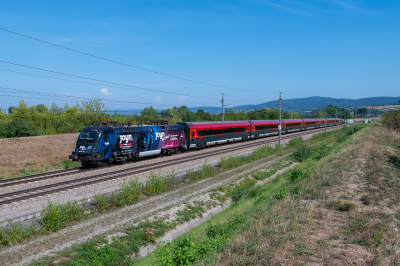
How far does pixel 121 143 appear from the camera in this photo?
24188 mm

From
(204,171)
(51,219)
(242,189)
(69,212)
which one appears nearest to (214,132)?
(204,171)

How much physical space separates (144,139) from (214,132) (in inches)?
526

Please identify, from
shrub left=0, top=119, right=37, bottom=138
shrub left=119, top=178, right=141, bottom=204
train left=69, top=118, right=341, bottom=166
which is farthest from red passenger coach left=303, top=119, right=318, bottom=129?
shrub left=119, top=178, right=141, bottom=204

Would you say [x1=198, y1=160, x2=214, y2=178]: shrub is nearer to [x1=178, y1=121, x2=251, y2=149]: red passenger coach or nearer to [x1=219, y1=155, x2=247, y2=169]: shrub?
[x1=219, y1=155, x2=247, y2=169]: shrub

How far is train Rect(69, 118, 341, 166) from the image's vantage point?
22312 mm

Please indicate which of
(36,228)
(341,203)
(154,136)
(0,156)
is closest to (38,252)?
(36,228)

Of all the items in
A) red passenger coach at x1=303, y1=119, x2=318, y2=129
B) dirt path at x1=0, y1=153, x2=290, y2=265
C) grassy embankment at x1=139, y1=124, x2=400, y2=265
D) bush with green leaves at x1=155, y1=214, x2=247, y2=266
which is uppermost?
red passenger coach at x1=303, y1=119, x2=318, y2=129

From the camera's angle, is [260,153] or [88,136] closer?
[88,136]

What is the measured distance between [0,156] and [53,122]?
48.3 feet

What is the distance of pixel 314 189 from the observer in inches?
585

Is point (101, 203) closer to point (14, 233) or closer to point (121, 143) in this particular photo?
point (14, 233)

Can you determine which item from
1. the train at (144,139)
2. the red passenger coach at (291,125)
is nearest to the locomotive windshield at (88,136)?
the train at (144,139)

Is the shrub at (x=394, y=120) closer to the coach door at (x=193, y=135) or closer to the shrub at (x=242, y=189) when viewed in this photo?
the coach door at (x=193, y=135)

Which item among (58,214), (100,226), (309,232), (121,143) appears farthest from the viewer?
(121,143)
